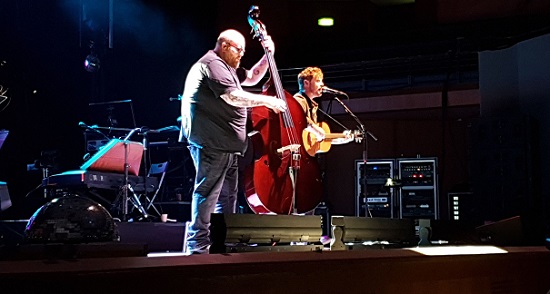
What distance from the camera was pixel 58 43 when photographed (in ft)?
29.3

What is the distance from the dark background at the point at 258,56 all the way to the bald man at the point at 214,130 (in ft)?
13.8

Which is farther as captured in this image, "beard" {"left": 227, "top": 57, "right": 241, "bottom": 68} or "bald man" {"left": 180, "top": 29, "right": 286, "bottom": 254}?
"beard" {"left": 227, "top": 57, "right": 241, "bottom": 68}

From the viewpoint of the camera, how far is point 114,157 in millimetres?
7211

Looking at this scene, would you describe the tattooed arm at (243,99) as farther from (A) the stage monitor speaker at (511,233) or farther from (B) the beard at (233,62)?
(A) the stage monitor speaker at (511,233)

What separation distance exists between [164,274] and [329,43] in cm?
985

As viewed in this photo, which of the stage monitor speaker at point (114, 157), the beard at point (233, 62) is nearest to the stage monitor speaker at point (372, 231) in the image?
the beard at point (233, 62)

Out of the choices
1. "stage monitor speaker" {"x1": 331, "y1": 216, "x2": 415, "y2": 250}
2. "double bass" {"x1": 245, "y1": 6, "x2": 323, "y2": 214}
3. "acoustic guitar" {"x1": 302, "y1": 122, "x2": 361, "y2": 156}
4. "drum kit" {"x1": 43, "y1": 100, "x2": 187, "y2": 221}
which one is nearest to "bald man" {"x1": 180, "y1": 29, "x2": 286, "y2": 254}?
"double bass" {"x1": 245, "y1": 6, "x2": 323, "y2": 214}

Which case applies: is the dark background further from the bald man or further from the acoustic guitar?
the bald man

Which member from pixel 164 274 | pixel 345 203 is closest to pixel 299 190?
pixel 164 274

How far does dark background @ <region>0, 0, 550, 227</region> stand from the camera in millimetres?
8586

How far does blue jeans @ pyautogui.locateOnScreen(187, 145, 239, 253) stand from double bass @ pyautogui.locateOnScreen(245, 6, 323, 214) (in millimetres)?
167

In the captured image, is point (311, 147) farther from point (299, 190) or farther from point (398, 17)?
point (398, 17)

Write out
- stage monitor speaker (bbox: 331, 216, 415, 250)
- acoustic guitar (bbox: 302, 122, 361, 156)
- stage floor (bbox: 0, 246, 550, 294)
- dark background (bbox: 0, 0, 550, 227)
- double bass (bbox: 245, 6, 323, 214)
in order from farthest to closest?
dark background (bbox: 0, 0, 550, 227)
acoustic guitar (bbox: 302, 122, 361, 156)
double bass (bbox: 245, 6, 323, 214)
stage monitor speaker (bbox: 331, 216, 415, 250)
stage floor (bbox: 0, 246, 550, 294)

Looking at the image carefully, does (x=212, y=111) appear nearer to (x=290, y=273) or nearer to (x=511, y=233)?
(x=511, y=233)
